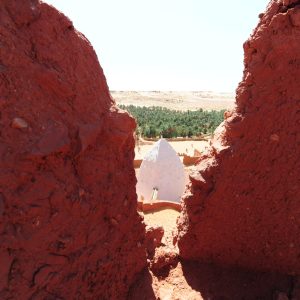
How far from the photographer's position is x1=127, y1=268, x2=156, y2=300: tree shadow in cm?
430

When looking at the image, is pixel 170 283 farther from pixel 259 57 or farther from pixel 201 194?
pixel 259 57

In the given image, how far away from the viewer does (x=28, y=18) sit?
3.28 metres

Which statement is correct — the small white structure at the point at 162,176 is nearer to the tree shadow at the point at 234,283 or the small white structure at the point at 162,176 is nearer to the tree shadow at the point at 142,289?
the tree shadow at the point at 234,283

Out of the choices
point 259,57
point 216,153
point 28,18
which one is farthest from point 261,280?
point 28,18

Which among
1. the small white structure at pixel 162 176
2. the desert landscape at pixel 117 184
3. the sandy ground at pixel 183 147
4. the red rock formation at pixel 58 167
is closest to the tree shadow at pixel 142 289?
the desert landscape at pixel 117 184

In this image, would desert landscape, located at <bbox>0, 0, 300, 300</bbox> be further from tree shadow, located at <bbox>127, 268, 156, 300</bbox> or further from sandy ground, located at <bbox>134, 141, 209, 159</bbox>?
sandy ground, located at <bbox>134, 141, 209, 159</bbox>

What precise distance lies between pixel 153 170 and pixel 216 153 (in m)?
6.63

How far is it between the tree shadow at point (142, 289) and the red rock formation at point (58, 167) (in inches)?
5.4

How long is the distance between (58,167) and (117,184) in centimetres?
88

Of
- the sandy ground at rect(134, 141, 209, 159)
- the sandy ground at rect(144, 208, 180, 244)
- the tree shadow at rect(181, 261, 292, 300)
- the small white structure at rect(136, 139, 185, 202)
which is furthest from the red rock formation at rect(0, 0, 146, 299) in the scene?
the sandy ground at rect(134, 141, 209, 159)

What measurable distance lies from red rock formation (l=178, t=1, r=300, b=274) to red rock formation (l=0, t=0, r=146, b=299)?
131 centimetres

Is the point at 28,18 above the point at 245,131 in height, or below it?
above

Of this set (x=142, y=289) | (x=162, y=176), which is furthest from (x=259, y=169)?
(x=162, y=176)

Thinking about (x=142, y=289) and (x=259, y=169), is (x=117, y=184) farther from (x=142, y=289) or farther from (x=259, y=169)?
(x=259, y=169)
